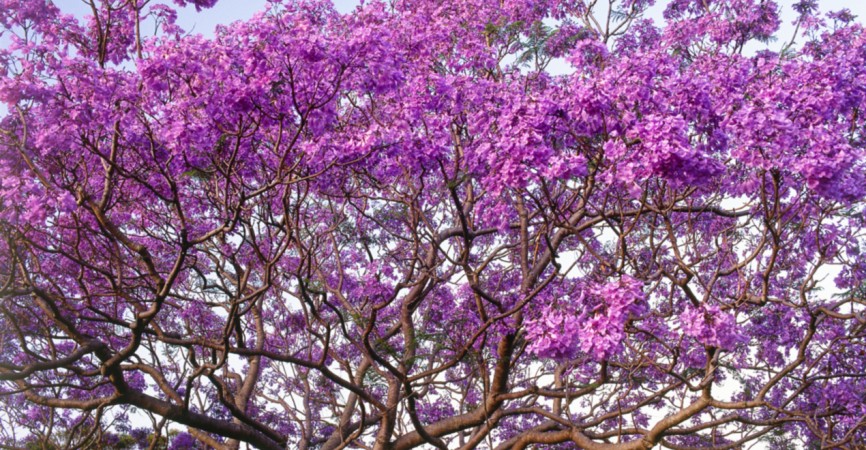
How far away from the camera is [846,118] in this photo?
742cm

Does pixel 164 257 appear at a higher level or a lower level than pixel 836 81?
higher

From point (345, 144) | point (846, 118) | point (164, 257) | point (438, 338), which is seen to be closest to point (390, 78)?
point (345, 144)

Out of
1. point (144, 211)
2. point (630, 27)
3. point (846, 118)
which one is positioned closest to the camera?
point (846, 118)

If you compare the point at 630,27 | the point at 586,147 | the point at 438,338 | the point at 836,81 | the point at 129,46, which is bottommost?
the point at 438,338

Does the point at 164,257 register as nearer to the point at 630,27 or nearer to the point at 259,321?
the point at 259,321

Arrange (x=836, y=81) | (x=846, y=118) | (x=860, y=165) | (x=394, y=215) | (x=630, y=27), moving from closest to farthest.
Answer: (x=860, y=165), (x=836, y=81), (x=846, y=118), (x=394, y=215), (x=630, y=27)

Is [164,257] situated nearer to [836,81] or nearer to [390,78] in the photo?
[390,78]

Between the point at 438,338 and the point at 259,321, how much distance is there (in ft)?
14.0

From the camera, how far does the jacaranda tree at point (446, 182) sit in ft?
19.0

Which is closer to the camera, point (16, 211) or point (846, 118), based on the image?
point (16, 211)

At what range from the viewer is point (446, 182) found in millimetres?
6543

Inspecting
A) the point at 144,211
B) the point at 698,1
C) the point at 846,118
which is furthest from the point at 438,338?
the point at 698,1

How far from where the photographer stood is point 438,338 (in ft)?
25.4

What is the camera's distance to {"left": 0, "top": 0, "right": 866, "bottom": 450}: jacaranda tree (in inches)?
228
